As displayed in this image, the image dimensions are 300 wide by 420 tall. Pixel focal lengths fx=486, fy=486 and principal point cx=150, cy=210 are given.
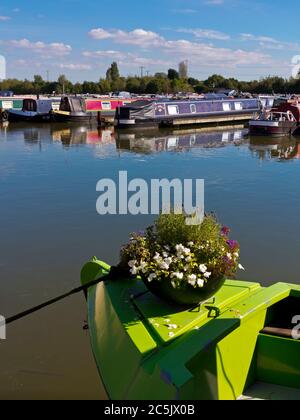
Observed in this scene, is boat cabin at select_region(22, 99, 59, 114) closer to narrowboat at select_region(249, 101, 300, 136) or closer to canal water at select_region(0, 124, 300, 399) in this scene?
canal water at select_region(0, 124, 300, 399)

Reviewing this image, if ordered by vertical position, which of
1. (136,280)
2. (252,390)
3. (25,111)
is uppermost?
(25,111)

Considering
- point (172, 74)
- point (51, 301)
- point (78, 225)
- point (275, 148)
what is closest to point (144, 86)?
point (172, 74)

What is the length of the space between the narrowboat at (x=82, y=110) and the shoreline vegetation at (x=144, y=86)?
48.6 meters

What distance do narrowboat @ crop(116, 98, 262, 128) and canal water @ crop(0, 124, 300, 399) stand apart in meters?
9.86

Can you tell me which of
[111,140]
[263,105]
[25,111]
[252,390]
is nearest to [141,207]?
[252,390]

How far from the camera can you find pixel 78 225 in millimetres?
11727

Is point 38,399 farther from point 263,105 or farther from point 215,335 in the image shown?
point 263,105

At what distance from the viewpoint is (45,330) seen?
677 centimetres

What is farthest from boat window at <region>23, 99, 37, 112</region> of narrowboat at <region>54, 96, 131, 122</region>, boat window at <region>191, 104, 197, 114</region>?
boat window at <region>191, 104, 197, 114</region>

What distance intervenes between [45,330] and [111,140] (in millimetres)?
27403

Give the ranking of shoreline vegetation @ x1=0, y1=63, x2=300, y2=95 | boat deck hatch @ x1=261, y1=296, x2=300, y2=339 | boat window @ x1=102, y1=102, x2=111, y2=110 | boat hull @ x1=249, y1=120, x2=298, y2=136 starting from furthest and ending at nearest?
1. shoreline vegetation @ x1=0, y1=63, x2=300, y2=95
2. boat window @ x1=102, y1=102, x2=111, y2=110
3. boat hull @ x1=249, y1=120, x2=298, y2=136
4. boat deck hatch @ x1=261, y1=296, x2=300, y2=339
